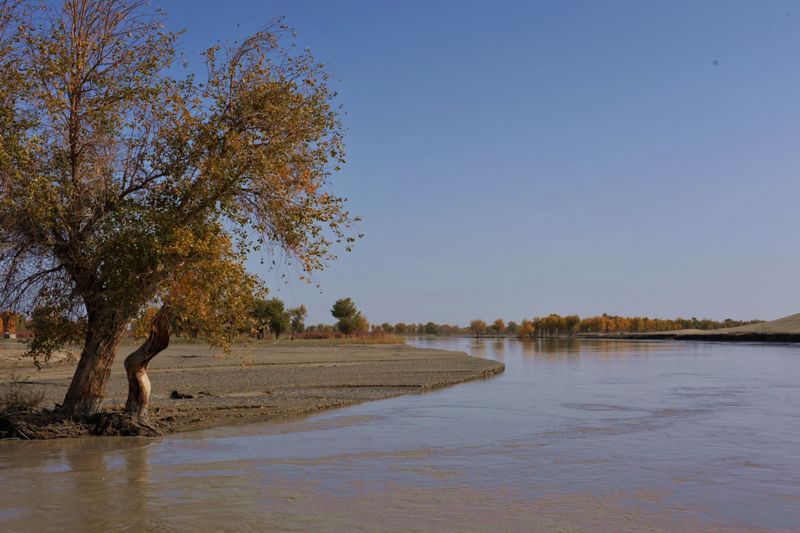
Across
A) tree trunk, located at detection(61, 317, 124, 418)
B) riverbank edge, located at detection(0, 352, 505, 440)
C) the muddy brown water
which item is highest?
tree trunk, located at detection(61, 317, 124, 418)

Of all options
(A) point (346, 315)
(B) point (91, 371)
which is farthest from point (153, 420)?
(A) point (346, 315)

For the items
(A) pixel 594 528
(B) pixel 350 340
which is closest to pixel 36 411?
(A) pixel 594 528

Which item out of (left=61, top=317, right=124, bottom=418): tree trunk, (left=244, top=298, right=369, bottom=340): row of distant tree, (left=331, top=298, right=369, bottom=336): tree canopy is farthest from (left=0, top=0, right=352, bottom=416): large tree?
(left=331, top=298, right=369, bottom=336): tree canopy

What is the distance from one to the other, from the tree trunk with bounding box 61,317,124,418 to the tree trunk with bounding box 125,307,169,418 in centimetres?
52

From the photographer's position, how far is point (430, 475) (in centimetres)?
1230

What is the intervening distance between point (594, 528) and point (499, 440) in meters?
7.11

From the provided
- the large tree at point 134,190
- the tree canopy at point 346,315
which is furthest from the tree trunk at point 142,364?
the tree canopy at point 346,315

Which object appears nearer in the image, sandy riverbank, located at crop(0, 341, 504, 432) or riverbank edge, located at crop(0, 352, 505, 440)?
riverbank edge, located at crop(0, 352, 505, 440)

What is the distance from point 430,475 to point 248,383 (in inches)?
644

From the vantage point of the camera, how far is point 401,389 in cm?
2722

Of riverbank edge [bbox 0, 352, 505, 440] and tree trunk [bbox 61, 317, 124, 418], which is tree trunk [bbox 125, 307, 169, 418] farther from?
tree trunk [bbox 61, 317, 124, 418]

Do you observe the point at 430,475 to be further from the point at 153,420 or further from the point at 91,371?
the point at 91,371

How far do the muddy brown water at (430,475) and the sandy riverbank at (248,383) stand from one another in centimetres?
153

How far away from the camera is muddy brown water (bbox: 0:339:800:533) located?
941 cm
